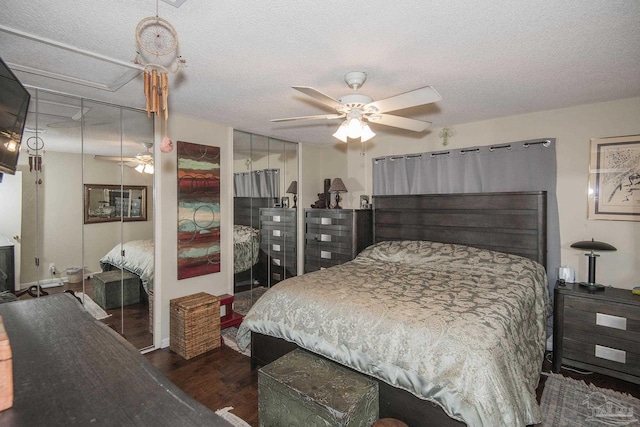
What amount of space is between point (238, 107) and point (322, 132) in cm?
134

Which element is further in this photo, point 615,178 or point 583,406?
point 615,178

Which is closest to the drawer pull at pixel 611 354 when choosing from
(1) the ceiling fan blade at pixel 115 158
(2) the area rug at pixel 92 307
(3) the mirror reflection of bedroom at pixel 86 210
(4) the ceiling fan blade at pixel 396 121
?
(4) the ceiling fan blade at pixel 396 121

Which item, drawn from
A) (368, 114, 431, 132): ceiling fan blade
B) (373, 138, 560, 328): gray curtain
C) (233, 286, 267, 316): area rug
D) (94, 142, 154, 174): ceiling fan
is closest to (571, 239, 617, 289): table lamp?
(373, 138, 560, 328): gray curtain

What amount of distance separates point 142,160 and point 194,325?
178cm

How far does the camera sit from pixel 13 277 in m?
2.51

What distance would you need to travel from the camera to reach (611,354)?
258cm

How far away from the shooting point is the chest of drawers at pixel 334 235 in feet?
13.8

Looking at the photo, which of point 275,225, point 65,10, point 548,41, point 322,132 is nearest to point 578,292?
point 548,41

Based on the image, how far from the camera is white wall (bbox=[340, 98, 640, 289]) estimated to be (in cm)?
288

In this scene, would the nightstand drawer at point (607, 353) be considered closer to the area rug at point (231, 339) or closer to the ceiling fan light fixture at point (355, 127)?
the ceiling fan light fixture at point (355, 127)

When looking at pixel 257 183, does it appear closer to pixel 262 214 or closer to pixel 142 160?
pixel 262 214


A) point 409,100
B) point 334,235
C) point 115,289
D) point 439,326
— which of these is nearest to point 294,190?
point 334,235

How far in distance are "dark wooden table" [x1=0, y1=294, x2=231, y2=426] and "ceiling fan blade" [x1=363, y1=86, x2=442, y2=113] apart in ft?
6.38

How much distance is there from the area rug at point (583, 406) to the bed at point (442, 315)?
0.23 metres
